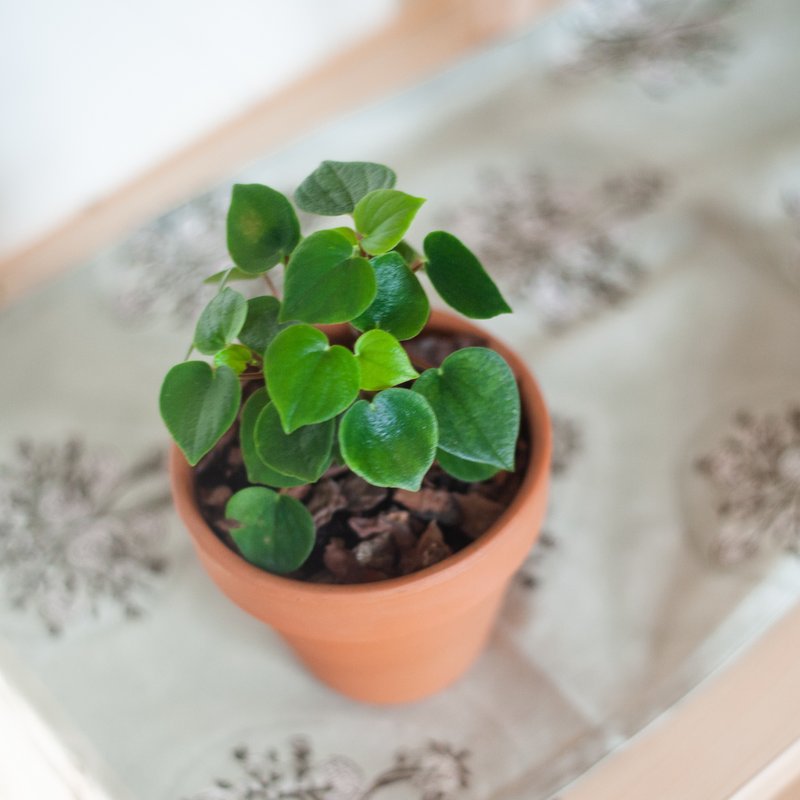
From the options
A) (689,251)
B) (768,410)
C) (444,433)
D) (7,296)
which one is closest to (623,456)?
(768,410)

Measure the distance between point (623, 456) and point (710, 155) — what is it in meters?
0.40

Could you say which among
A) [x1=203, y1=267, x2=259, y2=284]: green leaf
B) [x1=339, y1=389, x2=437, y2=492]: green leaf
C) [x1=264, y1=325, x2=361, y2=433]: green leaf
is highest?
[x1=203, y1=267, x2=259, y2=284]: green leaf

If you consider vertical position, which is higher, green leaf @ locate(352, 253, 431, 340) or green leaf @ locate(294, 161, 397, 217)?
green leaf @ locate(294, 161, 397, 217)

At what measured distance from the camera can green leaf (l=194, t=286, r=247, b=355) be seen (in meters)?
0.47

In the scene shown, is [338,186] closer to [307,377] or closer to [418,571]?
[307,377]

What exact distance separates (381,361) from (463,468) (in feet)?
0.36

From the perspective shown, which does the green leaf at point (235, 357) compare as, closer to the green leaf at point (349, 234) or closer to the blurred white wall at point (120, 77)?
the green leaf at point (349, 234)

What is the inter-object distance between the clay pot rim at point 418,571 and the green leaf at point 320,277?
0.16 m

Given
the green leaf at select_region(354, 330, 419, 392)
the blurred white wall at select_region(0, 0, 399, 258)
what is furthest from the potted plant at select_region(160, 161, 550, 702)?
the blurred white wall at select_region(0, 0, 399, 258)

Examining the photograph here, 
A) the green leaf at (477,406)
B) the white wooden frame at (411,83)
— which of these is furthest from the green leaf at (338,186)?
the white wooden frame at (411,83)

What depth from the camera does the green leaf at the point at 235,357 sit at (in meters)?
0.49

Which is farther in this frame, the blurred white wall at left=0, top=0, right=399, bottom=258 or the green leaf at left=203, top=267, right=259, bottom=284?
the blurred white wall at left=0, top=0, right=399, bottom=258

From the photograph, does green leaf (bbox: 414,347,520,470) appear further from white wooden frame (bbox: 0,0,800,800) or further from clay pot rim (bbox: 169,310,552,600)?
white wooden frame (bbox: 0,0,800,800)

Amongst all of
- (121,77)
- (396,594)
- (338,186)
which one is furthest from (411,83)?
(396,594)
